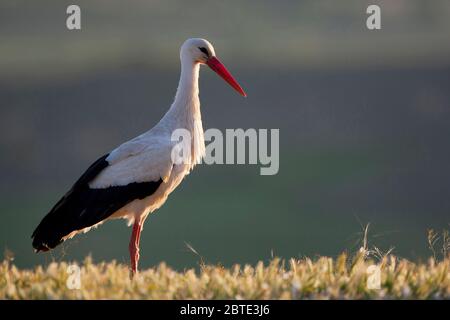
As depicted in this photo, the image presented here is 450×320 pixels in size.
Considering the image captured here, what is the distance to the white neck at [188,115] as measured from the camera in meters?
7.87

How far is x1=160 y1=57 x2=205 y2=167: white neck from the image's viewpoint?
7867mm

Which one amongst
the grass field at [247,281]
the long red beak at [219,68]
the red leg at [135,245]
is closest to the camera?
the grass field at [247,281]

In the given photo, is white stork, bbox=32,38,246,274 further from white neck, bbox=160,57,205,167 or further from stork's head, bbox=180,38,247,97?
stork's head, bbox=180,38,247,97

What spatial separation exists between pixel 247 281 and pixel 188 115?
2682mm

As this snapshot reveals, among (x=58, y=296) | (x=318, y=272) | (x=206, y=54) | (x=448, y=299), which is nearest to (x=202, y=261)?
(x=318, y=272)

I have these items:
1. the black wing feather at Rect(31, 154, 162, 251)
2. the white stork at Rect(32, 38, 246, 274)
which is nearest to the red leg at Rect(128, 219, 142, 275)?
the white stork at Rect(32, 38, 246, 274)

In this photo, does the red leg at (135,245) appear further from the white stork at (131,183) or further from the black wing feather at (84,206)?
the black wing feather at (84,206)

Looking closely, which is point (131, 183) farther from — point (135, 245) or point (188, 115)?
point (188, 115)

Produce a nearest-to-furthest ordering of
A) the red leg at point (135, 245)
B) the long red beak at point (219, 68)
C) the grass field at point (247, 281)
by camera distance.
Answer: the grass field at point (247, 281), the red leg at point (135, 245), the long red beak at point (219, 68)

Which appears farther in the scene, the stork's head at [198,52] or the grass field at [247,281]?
the stork's head at [198,52]

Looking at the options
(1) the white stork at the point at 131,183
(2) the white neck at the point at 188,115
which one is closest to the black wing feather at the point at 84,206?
(1) the white stork at the point at 131,183

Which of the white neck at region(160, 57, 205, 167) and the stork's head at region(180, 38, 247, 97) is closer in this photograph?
the white neck at region(160, 57, 205, 167)
